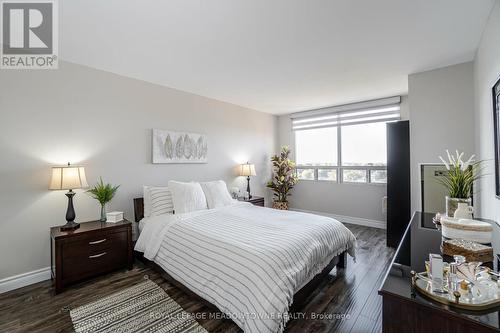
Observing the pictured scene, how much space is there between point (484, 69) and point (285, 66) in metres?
2.07

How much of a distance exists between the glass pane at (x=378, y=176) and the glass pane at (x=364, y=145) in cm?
17

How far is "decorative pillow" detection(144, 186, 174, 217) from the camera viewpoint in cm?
305

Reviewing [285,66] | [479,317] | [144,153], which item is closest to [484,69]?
[285,66]

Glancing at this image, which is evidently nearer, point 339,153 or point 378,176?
point 378,176

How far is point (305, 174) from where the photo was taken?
5590mm

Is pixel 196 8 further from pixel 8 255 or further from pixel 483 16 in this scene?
pixel 8 255

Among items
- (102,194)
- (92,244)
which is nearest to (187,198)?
(102,194)

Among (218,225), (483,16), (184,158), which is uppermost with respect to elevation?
(483,16)

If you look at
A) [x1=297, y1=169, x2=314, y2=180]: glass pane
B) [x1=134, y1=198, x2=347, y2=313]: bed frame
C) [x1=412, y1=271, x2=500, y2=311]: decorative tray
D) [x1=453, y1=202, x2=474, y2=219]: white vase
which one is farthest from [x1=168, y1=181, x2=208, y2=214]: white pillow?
[x1=297, y1=169, x2=314, y2=180]: glass pane

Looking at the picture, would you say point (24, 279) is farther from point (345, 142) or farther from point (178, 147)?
point (345, 142)

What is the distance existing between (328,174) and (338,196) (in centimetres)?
56

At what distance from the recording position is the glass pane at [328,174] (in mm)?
5109

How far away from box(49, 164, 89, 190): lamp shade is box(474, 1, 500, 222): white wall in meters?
4.09

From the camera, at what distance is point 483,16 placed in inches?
76.9
